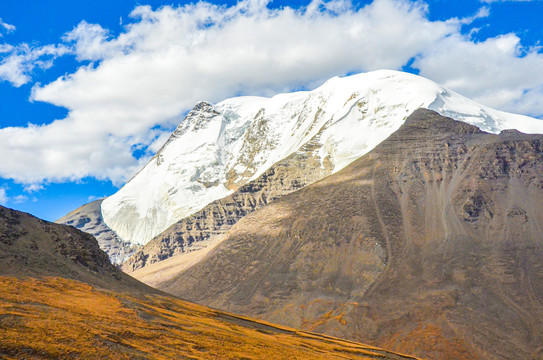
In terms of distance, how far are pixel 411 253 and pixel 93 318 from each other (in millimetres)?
80118

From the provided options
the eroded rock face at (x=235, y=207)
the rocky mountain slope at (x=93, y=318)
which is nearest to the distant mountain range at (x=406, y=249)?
the eroded rock face at (x=235, y=207)

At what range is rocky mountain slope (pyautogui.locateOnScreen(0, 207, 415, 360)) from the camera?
31825 mm

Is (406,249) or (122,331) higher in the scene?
(122,331)

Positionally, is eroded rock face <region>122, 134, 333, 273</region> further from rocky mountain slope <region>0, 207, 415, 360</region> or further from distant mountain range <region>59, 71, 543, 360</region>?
rocky mountain slope <region>0, 207, 415, 360</region>

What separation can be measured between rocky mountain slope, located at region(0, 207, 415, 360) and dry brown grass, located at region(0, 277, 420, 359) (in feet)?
0.24

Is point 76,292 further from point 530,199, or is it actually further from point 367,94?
point 367,94

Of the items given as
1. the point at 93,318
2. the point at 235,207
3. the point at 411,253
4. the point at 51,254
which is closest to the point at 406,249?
the point at 411,253

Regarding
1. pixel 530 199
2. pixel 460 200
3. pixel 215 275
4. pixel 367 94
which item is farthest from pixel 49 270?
pixel 367 94

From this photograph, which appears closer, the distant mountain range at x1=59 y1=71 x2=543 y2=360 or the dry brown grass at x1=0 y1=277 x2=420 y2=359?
the dry brown grass at x1=0 y1=277 x2=420 y2=359

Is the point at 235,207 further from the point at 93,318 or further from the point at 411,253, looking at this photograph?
the point at 93,318

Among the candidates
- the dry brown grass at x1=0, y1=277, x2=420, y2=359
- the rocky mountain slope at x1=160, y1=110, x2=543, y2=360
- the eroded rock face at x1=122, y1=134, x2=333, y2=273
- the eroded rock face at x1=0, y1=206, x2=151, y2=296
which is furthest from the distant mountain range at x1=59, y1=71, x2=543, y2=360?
the eroded rock face at x1=0, y1=206, x2=151, y2=296

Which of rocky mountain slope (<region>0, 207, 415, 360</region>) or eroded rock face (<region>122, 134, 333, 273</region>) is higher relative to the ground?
eroded rock face (<region>122, 134, 333, 273</region>)

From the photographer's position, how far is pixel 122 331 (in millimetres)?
37125

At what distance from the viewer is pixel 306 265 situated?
371ft
